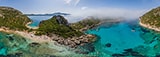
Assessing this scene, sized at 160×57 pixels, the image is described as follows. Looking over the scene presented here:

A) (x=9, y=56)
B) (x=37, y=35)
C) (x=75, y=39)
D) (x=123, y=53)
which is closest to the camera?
(x=9, y=56)

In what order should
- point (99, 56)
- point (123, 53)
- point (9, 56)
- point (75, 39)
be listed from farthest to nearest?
point (75, 39), point (123, 53), point (99, 56), point (9, 56)

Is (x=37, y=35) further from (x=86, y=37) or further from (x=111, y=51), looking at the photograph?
(x=111, y=51)

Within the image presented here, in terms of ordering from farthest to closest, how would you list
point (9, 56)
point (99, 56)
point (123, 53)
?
point (123, 53), point (99, 56), point (9, 56)

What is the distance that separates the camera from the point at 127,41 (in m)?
187

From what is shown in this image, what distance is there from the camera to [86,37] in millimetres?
188750

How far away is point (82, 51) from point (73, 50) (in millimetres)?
5697

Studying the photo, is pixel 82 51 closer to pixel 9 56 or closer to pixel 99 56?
pixel 99 56

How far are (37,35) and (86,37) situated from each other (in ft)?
99.9

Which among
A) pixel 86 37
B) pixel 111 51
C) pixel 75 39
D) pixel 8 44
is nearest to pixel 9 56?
pixel 8 44

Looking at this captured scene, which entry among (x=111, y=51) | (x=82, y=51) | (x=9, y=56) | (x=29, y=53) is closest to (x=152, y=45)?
(x=111, y=51)

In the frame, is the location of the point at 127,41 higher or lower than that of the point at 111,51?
higher

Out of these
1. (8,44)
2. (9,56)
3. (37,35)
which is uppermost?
(37,35)

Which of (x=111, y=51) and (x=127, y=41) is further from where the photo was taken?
(x=127, y=41)

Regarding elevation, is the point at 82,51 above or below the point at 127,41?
below
